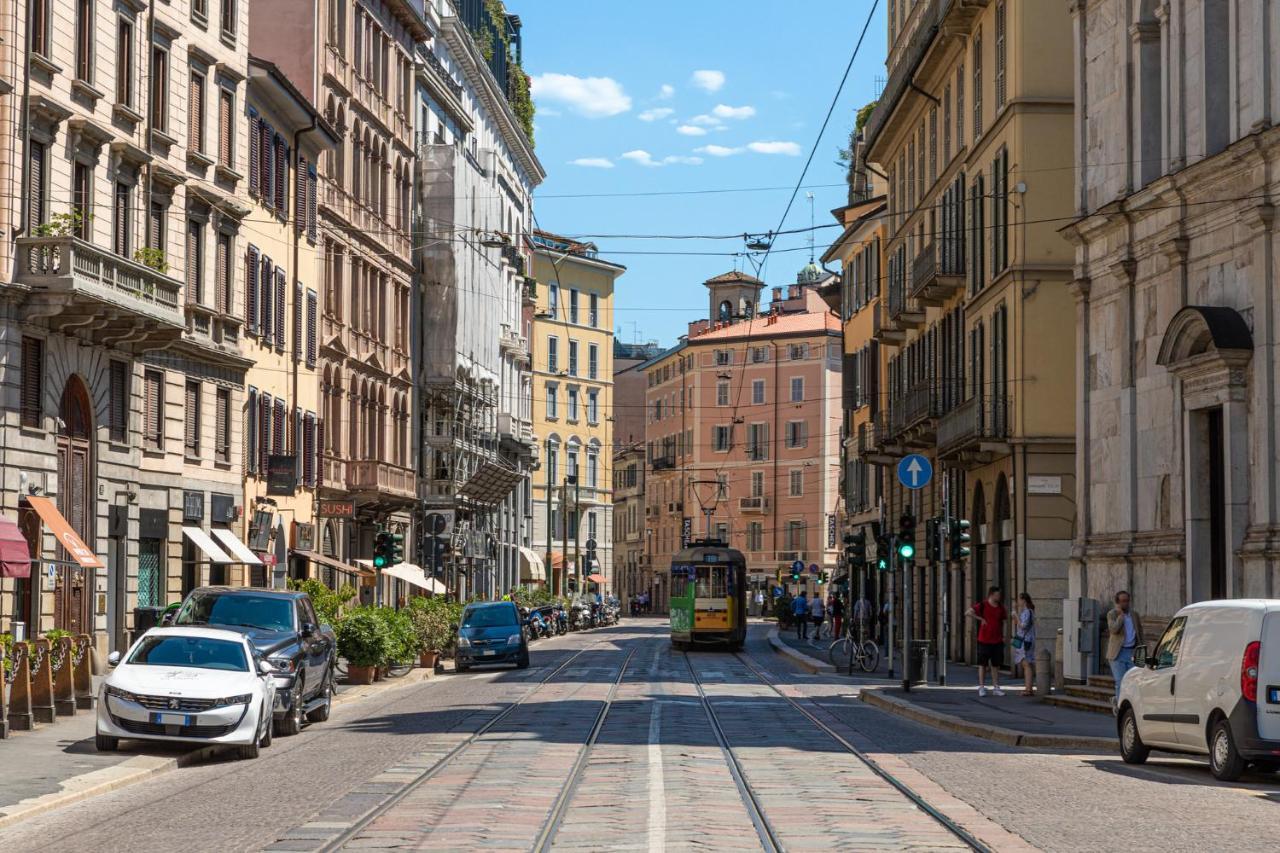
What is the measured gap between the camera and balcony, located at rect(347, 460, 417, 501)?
59281 millimetres

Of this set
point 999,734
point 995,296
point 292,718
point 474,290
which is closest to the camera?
point 999,734

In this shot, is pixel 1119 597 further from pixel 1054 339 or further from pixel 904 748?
pixel 1054 339

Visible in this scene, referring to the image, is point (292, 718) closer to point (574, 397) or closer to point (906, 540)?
point (906, 540)

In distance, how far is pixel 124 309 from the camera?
110 feet

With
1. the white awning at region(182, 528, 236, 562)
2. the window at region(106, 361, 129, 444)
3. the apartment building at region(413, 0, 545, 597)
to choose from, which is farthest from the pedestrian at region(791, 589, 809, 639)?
the window at region(106, 361, 129, 444)

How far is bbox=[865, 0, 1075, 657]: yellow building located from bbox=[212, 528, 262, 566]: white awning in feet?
46.8

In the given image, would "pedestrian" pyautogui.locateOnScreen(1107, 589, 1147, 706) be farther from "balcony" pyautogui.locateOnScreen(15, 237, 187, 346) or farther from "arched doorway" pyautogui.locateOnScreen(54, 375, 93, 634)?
"arched doorway" pyautogui.locateOnScreen(54, 375, 93, 634)

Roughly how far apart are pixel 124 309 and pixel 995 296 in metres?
19.6

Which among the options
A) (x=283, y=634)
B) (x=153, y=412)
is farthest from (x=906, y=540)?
(x=153, y=412)

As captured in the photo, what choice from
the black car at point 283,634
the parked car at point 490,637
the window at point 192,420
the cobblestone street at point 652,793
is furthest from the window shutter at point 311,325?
the black car at point 283,634

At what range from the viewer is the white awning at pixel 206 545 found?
41.3 metres

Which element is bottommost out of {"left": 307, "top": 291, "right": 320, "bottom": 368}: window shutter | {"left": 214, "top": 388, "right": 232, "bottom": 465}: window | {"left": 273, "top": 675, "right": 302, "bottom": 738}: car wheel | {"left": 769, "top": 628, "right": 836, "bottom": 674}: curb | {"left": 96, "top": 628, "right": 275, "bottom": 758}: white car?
{"left": 769, "top": 628, "right": 836, "bottom": 674}: curb

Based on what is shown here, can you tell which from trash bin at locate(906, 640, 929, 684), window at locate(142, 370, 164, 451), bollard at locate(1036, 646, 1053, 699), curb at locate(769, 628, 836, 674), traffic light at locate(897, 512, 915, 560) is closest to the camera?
bollard at locate(1036, 646, 1053, 699)

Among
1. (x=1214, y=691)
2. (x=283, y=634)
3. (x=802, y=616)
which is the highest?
(x=283, y=634)
